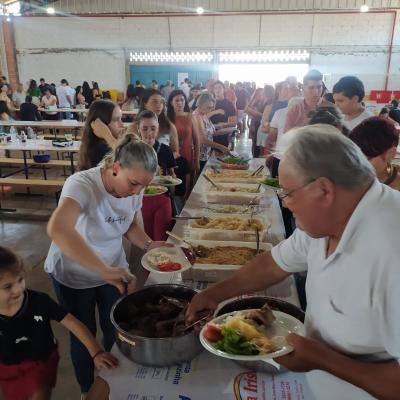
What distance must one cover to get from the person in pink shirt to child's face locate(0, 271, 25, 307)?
2534mm

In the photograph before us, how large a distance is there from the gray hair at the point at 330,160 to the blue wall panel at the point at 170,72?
40.9ft

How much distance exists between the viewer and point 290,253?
1106 millimetres

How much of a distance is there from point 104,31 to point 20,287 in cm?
1318

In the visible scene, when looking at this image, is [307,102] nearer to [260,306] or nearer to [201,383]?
[260,306]

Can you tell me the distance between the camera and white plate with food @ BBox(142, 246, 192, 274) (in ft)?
4.55

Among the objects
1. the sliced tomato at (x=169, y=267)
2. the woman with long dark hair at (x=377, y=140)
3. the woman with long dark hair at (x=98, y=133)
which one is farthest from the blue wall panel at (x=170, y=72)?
the sliced tomato at (x=169, y=267)

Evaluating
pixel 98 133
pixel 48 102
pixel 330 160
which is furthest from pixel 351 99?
pixel 48 102

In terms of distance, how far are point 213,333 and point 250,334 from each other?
0.32ft

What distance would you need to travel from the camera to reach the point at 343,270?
81cm

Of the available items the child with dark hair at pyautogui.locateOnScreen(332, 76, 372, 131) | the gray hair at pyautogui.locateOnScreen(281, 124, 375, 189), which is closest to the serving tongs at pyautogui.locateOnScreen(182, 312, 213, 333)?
the gray hair at pyautogui.locateOnScreen(281, 124, 375, 189)

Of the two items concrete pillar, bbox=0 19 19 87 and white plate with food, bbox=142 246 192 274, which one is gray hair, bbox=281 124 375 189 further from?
concrete pillar, bbox=0 19 19 87

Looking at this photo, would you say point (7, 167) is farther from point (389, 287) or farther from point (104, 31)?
point (104, 31)

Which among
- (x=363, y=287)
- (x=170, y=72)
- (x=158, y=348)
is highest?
(x=170, y=72)

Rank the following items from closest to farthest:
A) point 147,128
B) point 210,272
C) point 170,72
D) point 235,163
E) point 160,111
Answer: point 210,272, point 147,128, point 160,111, point 235,163, point 170,72
